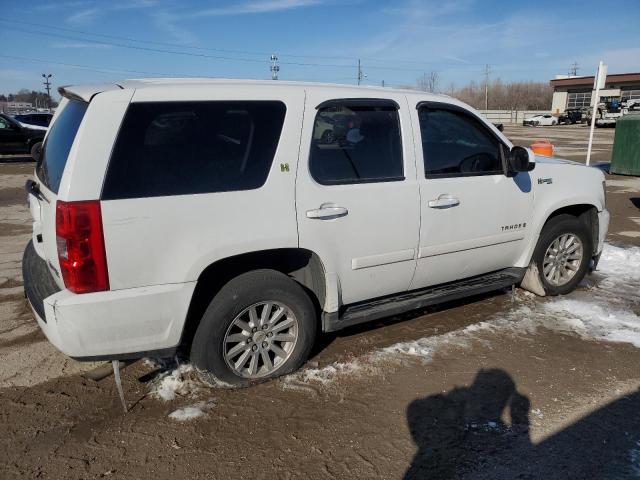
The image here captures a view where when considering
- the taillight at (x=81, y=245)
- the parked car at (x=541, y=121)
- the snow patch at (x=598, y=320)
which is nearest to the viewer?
the taillight at (x=81, y=245)

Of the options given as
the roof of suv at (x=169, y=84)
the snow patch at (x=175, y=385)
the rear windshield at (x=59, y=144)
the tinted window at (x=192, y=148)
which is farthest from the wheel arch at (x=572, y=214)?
the rear windshield at (x=59, y=144)

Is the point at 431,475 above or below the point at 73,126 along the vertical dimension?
below

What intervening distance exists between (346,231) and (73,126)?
1.77m

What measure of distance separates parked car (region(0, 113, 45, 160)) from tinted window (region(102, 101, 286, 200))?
1692 cm

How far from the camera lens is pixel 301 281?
3623mm

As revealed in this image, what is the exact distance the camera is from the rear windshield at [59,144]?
2.90m

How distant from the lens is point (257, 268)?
3400 millimetres

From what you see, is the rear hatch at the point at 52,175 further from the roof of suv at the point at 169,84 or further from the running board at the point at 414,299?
the running board at the point at 414,299

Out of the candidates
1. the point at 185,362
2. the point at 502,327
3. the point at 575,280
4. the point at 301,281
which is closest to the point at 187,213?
the point at 301,281

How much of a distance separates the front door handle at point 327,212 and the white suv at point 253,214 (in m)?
0.01

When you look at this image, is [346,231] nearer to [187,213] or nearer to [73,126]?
[187,213]

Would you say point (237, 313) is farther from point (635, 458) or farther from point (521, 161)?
point (521, 161)

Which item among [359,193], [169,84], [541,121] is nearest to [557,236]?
[359,193]

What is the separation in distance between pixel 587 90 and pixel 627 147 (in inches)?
2415
